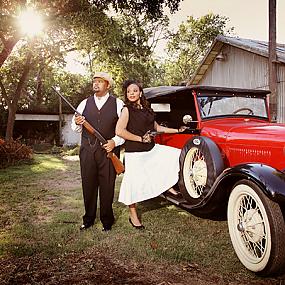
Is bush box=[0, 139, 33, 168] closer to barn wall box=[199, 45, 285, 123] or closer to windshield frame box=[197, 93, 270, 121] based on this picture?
windshield frame box=[197, 93, 270, 121]

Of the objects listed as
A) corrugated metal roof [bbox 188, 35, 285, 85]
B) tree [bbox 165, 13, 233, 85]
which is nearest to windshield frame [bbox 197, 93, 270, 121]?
corrugated metal roof [bbox 188, 35, 285, 85]

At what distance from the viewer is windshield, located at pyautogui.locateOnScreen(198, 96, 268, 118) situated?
4617 millimetres

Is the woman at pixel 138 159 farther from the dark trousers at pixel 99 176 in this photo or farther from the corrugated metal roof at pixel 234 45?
the corrugated metal roof at pixel 234 45

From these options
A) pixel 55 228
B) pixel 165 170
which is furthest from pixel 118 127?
pixel 55 228

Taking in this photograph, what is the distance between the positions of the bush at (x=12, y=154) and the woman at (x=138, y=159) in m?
8.67

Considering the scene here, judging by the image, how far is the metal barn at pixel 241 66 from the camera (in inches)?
486

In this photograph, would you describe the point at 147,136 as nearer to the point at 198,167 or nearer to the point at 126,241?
the point at 198,167

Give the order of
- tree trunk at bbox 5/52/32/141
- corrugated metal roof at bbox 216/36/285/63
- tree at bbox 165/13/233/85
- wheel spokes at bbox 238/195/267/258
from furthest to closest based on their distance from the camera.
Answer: tree at bbox 165/13/233/85 < tree trunk at bbox 5/52/32/141 < corrugated metal roof at bbox 216/36/285/63 < wheel spokes at bbox 238/195/267/258

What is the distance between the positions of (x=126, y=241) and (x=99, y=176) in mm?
944

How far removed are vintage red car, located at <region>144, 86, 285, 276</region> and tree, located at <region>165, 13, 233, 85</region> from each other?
2828 cm

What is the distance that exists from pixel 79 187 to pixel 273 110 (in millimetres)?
6523

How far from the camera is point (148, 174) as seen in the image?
437 centimetres

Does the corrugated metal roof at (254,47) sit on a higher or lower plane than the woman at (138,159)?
higher

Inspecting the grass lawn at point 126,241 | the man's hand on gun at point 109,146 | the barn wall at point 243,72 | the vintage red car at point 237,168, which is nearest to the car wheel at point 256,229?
the vintage red car at point 237,168
